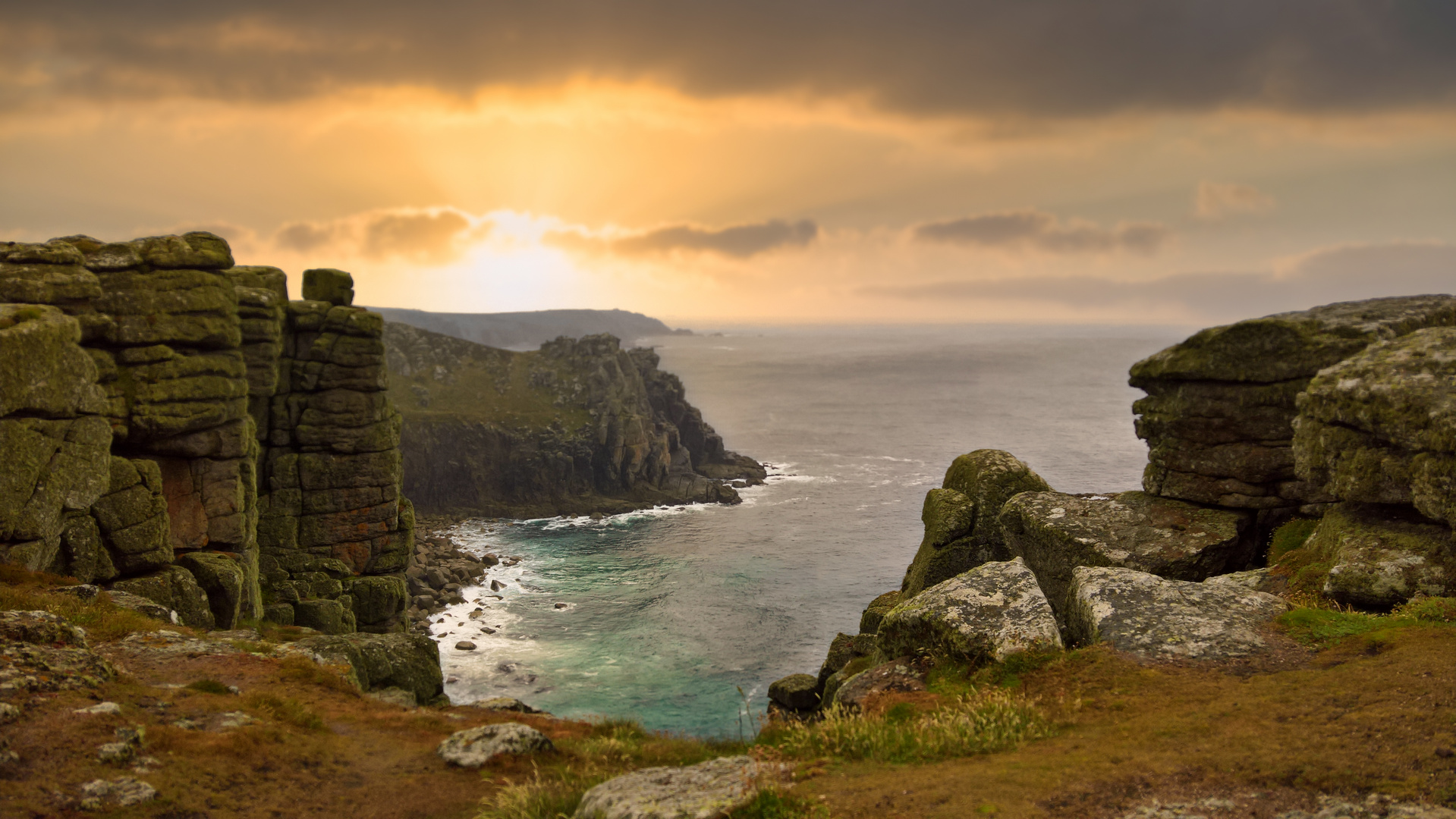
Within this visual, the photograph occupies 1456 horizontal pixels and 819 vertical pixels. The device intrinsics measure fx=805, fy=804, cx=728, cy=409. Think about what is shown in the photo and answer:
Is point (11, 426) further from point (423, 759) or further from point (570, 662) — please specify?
point (570, 662)

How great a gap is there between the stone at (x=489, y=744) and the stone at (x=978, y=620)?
7828 mm

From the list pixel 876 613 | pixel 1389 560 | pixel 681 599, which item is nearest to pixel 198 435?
pixel 876 613

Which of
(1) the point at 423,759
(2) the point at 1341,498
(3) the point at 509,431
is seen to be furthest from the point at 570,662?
(3) the point at 509,431

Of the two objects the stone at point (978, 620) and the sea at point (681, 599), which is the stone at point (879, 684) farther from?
the sea at point (681, 599)

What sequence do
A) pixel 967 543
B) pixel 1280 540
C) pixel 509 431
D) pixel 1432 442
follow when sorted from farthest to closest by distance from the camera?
Result: 1. pixel 509 431
2. pixel 967 543
3. pixel 1280 540
4. pixel 1432 442

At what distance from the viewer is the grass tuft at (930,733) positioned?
40.7 feet

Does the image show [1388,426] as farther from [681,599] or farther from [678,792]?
[681,599]

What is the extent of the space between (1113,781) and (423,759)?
1296cm

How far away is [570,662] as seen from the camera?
7450cm

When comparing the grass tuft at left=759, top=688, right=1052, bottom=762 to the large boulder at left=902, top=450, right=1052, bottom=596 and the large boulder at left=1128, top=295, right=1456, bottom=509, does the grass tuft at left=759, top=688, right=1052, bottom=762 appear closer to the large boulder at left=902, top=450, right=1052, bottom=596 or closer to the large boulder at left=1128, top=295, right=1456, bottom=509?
the large boulder at left=1128, top=295, right=1456, bottom=509

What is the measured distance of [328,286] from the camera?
59750 mm

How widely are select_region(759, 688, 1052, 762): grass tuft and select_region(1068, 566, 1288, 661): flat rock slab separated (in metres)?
3.26

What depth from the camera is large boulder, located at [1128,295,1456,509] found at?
72.7ft

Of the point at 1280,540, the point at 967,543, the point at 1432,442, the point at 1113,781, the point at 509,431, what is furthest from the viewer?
the point at 509,431
